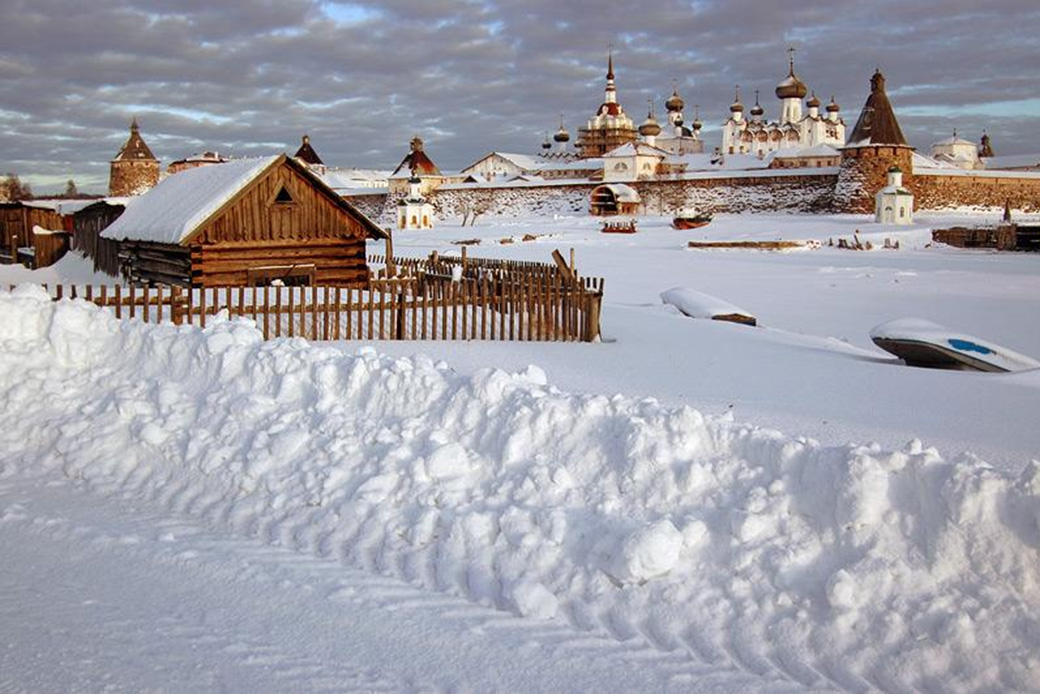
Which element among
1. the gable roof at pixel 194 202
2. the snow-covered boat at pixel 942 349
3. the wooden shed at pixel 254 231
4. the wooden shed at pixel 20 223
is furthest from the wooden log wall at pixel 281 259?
the wooden shed at pixel 20 223

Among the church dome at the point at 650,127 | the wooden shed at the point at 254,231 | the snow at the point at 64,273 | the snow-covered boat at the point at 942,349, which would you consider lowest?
the snow-covered boat at the point at 942,349

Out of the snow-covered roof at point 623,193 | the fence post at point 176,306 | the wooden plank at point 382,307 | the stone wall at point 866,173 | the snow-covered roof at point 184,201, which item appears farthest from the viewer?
the snow-covered roof at point 623,193

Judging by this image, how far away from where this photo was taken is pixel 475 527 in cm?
589

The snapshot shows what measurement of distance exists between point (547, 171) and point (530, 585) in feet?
305

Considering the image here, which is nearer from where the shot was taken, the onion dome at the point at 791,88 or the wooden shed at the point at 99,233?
the wooden shed at the point at 99,233

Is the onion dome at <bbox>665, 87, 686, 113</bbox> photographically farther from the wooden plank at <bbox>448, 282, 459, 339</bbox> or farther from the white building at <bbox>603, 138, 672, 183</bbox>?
the wooden plank at <bbox>448, 282, 459, 339</bbox>

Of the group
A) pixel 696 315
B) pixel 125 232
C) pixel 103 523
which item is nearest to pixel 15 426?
pixel 103 523

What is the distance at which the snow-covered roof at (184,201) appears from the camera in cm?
1866

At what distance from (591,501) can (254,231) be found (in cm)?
1507

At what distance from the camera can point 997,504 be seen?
16.7 feet

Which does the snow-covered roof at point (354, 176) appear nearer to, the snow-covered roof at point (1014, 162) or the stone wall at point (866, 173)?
the stone wall at point (866, 173)

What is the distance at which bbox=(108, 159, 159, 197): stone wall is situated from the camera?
8100 centimetres

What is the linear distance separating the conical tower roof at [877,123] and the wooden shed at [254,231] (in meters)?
53.0

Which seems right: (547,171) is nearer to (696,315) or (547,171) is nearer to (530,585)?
(696,315)
